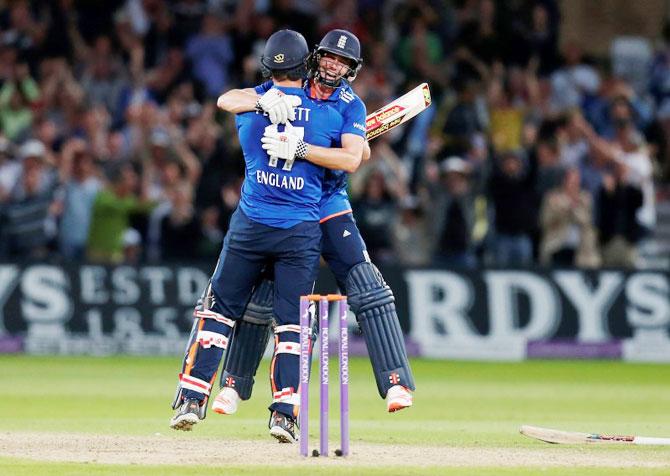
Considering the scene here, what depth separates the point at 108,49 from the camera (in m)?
18.5

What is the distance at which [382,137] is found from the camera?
55.9 feet

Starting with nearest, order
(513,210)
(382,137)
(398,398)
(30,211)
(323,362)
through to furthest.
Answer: (323,362) → (398,398) → (30,211) → (513,210) → (382,137)

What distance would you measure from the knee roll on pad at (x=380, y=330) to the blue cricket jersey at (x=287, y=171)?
0.51 meters

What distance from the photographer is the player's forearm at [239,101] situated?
8.52 m

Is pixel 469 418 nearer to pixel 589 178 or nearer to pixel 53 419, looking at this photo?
pixel 53 419

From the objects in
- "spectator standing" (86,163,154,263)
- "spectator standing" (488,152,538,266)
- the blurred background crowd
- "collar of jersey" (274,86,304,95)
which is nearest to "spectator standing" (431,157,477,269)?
the blurred background crowd

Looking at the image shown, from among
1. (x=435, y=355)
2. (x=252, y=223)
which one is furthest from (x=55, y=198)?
(x=252, y=223)

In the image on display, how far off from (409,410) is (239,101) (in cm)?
398

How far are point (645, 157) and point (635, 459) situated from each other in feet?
31.1

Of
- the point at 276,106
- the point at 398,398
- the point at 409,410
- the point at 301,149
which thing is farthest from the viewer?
the point at 409,410

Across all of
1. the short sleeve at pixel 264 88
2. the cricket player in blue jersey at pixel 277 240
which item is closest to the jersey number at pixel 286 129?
the cricket player in blue jersey at pixel 277 240

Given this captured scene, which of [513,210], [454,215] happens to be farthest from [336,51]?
[513,210]

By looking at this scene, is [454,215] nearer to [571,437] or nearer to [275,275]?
[571,437]

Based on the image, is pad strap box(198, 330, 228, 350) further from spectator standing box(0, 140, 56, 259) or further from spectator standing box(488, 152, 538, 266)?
spectator standing box(488, 152, 538, 266)
